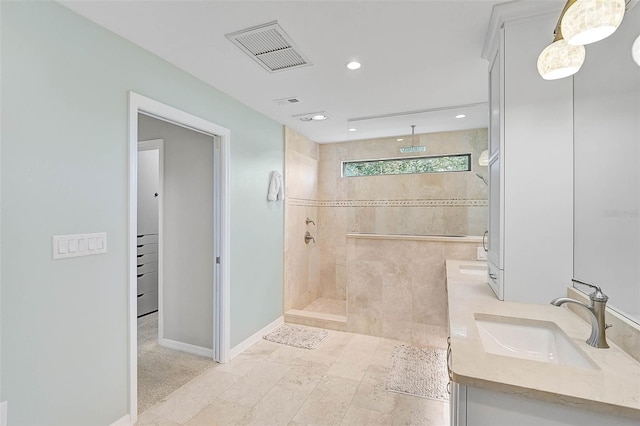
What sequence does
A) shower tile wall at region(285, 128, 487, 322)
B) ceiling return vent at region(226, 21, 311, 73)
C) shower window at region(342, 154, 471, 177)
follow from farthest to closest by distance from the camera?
shower window at region(342, 154, 471, 177) → shower tile wall at region(285, 128, 487, 322) → ceiling return vent at region(226, 21, 311, 73)

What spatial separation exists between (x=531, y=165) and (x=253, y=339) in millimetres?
2858

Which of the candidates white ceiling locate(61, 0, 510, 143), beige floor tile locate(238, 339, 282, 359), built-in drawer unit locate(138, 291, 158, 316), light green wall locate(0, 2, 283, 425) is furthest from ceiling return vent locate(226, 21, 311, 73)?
built-in drawer unit locate(138, 291, 158, 316)

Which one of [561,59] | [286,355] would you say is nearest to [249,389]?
[286,355]

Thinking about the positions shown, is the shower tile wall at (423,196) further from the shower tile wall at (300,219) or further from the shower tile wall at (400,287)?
the shower tile wall at (300,219)

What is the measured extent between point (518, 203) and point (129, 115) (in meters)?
2.32

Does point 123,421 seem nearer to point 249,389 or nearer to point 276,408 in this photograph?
point 249,389

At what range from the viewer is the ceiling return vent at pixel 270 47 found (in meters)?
1.81

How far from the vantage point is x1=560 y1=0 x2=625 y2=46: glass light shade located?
0.80m

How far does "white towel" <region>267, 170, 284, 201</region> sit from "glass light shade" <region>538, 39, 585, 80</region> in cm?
270

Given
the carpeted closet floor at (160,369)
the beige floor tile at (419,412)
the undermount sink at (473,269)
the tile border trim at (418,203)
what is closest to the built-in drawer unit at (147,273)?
the carpeted closet floor at (160,369)

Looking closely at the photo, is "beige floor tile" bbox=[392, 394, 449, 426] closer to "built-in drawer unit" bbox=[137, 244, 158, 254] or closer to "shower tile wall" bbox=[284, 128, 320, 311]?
"shower tile wall" bbox=[284, 128, 320, 311]

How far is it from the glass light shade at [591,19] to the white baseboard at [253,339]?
310 cm

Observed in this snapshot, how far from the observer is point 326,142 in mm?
4668

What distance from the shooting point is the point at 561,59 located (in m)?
1.07
